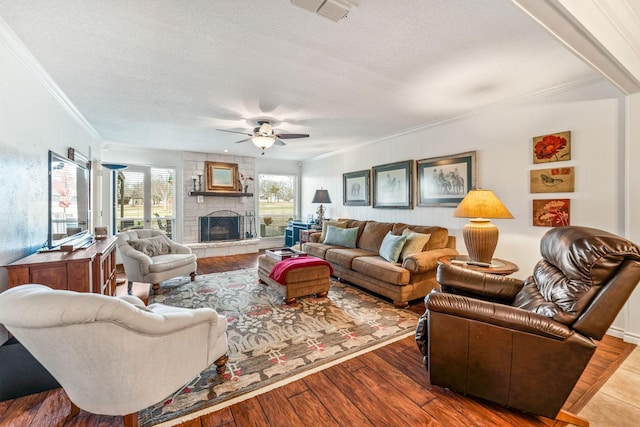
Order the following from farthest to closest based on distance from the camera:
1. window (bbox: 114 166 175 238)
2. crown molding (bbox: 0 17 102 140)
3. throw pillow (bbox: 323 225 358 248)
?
window (bbox: 114 166 175 238)
throw pillow (bbox: 323 225 358 248)
crown molding (bbox: 0 17 102 140)

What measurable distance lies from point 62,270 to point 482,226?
12.4ft

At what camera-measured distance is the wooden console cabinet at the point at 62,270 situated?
2010 mm

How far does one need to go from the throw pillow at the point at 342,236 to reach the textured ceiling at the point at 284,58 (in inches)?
78.1

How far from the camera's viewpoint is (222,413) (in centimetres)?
166

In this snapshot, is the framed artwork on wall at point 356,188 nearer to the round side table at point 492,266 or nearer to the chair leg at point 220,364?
the round side table at point 492,266

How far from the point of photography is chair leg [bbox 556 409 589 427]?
5.11 feet

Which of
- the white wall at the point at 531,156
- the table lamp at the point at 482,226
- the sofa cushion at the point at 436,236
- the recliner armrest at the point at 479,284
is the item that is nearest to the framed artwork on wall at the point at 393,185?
the white wall at the point at 531,156

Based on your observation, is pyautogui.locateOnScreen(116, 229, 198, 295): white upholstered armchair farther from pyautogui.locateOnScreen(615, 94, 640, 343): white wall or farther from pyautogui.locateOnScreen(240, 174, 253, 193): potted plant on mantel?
pyautogui.locateOnScreen(615, 94, 640, 343): white wall

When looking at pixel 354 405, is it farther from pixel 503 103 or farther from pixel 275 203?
pixel 275 203

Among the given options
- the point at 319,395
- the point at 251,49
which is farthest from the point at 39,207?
the point at 319,395

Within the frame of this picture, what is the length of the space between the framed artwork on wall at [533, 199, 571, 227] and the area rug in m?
1.74

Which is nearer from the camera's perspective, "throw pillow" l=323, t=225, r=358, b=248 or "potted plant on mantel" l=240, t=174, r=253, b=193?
"throw pillow" l=323, t=225, r=358, b=248

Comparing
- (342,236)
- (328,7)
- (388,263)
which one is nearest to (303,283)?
(388,263)

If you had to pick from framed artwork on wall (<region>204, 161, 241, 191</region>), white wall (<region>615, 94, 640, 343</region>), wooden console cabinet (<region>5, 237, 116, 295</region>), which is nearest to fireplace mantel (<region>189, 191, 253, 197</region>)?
framed artwork on wall (<region>204, 161, 241, 191</region>)
